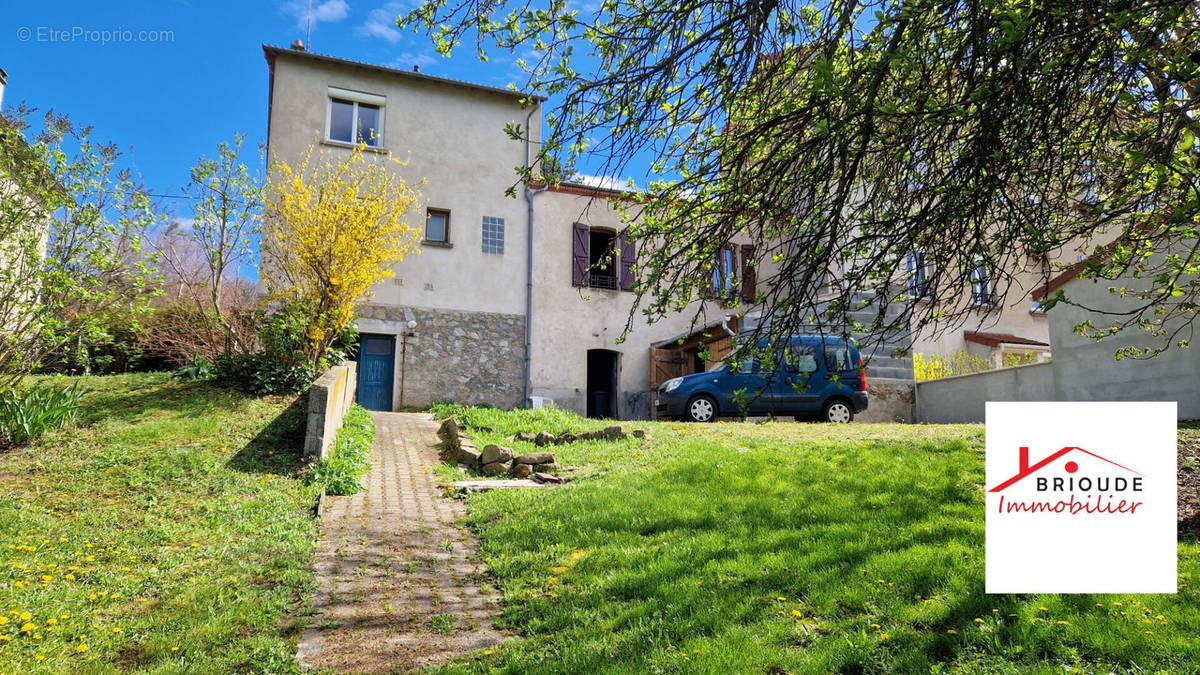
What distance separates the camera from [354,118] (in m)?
15.8

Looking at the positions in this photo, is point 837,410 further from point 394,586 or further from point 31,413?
point 31,413

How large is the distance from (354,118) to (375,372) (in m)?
6.04

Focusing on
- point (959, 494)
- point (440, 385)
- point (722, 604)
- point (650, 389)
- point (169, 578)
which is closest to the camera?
point (722, 604)

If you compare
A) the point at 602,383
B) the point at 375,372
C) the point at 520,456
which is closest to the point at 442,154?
the point at 375,372

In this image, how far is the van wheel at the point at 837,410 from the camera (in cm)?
1294

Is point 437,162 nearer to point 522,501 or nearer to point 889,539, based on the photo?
point 522,501

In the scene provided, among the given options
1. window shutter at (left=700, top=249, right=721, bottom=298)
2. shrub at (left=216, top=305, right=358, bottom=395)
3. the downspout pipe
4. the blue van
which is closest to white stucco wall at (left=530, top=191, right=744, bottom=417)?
the downspout pipe

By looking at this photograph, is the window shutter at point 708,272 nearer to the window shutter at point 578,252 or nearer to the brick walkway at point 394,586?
the brick walkway at point 394,586

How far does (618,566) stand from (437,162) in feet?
45.2

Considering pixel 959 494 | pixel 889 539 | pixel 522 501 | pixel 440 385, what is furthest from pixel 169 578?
pixel 440 385

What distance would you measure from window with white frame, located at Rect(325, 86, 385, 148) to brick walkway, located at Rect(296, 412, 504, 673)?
11.0 meters

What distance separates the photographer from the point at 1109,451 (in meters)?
3.81

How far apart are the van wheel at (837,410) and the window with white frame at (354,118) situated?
38.1 feet

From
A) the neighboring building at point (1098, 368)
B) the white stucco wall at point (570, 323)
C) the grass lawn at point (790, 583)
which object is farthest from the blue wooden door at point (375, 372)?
the neighboring building at point (1098, 368)
